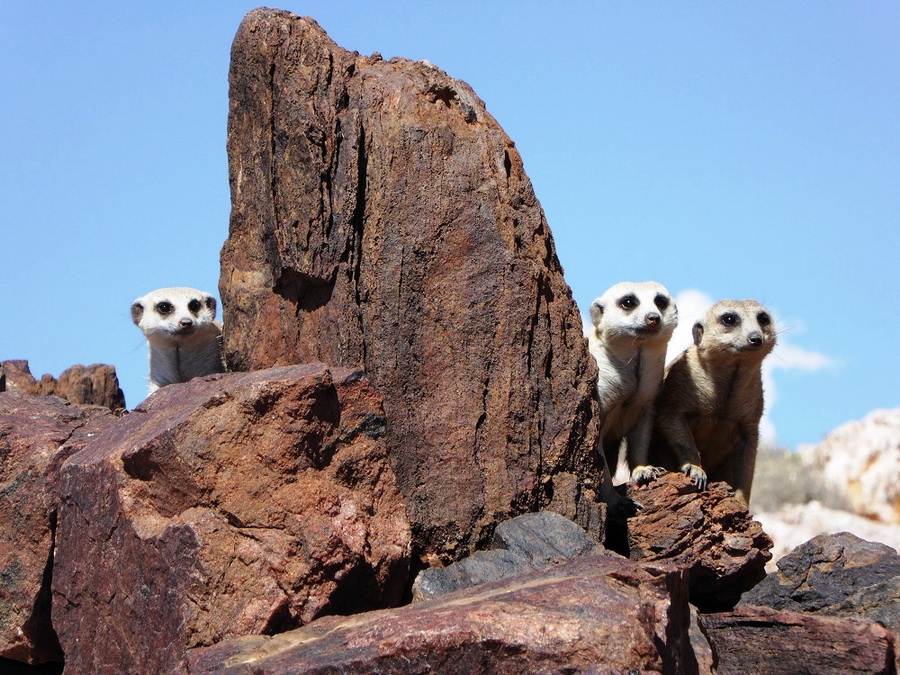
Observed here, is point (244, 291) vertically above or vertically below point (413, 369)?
above

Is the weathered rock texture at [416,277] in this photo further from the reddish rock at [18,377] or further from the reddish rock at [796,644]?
the reddish rock at [18,377]

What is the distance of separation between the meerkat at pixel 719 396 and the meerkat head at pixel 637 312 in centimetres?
57

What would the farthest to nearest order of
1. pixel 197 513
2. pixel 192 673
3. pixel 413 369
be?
pixel 413 369 → pixel 197 513 → pixel 192 673

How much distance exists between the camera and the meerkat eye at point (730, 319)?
8133mm

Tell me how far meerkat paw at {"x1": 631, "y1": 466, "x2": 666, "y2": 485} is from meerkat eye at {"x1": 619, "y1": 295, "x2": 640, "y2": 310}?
115 centimetres

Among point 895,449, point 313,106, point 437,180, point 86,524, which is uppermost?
point 313,106

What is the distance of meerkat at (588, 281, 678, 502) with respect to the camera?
766 centimetres

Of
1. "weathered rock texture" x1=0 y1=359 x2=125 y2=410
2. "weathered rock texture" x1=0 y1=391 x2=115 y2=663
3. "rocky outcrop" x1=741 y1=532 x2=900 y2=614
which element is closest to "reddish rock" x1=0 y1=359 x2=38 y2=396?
"weathered rock texture" x1=0 y1=359 x2=125 y2=410

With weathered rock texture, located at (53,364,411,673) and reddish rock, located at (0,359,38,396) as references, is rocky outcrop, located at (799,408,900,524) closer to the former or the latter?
reddish rock, located at (0,359,38,396)

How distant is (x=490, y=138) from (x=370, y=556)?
260 centimetres

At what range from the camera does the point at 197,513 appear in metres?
4.98

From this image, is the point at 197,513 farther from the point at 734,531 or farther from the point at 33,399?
the point at 734,531

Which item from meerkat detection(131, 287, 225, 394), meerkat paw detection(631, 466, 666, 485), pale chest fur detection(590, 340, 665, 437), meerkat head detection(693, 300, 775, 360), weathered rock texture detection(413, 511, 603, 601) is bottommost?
weathered rock texture detection(413, 511, 603, 601)

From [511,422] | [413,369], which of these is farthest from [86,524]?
[511,422]
